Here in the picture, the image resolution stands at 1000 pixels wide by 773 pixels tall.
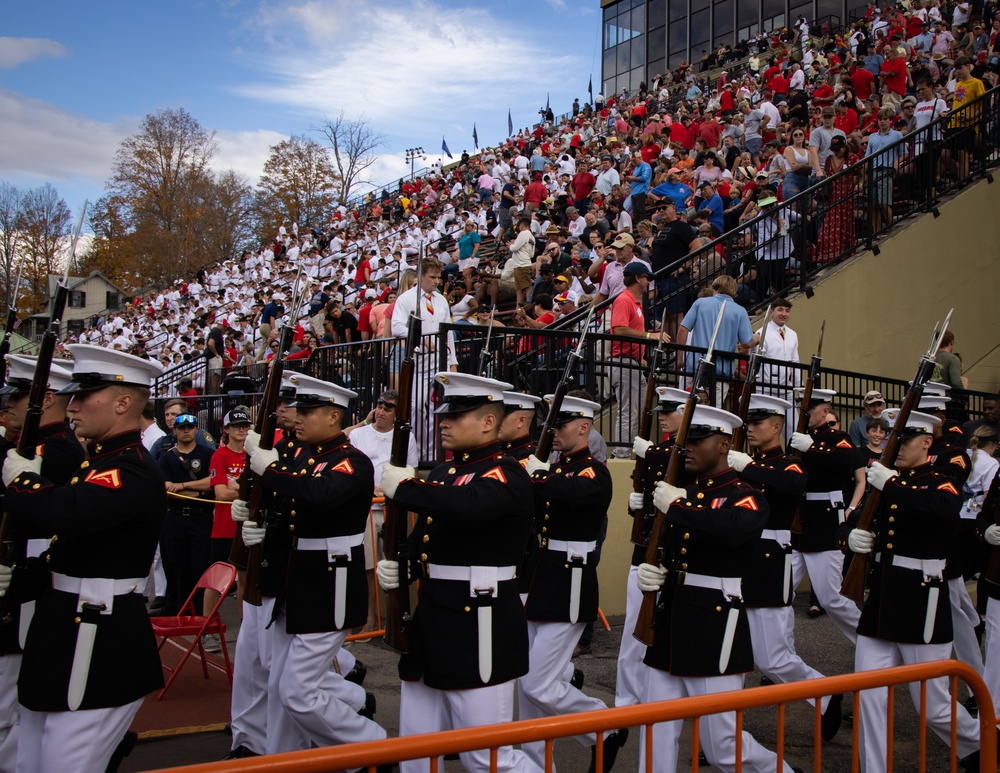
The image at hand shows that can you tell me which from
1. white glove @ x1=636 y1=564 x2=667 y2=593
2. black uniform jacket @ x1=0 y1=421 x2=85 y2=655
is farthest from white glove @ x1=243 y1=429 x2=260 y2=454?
white glove @ x1=636 y1=564 x2=667 y2=593

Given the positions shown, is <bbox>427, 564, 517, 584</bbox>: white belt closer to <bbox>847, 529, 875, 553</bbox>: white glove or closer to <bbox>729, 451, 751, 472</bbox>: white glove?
<bbox>729, 451, 751, 472</bbox>: white glove

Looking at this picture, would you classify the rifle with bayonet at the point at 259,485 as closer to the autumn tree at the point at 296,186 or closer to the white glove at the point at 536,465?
the white glove at the point at 536,465

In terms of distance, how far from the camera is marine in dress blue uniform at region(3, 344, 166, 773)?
4.01 m

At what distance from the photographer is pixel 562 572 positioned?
6039 mm

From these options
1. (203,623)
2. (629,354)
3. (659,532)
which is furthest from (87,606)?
(629,354)

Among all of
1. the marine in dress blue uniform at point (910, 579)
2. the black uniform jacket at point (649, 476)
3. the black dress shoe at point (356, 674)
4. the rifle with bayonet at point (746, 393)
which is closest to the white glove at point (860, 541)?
the marine in dress blue uniform at point (910, 579)

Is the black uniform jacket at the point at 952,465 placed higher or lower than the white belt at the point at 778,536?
higher

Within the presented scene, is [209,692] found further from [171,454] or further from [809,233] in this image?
[809,233]

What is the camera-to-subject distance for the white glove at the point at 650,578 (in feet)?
15.3

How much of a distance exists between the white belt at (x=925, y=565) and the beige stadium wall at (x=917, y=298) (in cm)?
690

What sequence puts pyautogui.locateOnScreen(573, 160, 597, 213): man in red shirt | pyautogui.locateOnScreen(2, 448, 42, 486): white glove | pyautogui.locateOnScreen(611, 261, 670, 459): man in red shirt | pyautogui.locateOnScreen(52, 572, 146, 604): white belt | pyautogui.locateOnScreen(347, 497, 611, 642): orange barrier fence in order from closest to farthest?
pyautogui.locateOnScreen(52, 572, 146, 604): white belt, pyautogui.locateOnScreen(2, 448, 42, 486): white glove, pyautogui.locateOnScreen(347, 497, 611, 642): orange barrier fence, pyautogui.locateOnScreen(611, 261, 670, 459): man in red shirt, pyautogui.locateOnScreen(573, 160, 597, 213): man in red shirt

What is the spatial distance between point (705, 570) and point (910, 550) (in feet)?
5.31

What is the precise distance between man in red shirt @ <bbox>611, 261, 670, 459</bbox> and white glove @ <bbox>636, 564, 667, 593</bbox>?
468 cm

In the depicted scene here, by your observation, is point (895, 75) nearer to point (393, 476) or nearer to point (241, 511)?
point (241, 511)
